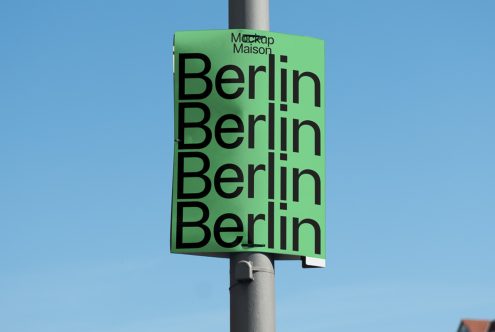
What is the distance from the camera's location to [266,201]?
26.3 ft

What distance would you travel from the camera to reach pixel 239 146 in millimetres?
8117

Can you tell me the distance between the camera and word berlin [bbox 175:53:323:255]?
314 inches

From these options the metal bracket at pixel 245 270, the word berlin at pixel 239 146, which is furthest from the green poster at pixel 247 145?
the metal bracket at pixel 245 270

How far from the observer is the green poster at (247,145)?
798 centimetres

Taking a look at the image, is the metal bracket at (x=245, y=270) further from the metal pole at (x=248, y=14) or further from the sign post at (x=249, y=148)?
the metal pole at (x=248, y=14)

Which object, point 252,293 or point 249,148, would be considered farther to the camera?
point 249,148

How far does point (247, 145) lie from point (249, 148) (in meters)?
0.03

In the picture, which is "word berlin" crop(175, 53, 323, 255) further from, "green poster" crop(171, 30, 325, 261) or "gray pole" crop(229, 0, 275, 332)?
"gray pole" crop(229, 0, 275, 332)

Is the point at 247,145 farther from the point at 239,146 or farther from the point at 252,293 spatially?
the point at 252,293
